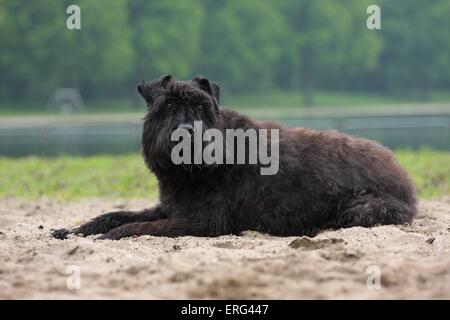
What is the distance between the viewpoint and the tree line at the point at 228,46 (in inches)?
2015

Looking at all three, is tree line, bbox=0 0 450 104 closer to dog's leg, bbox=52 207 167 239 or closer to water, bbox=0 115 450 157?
water, bbox=0 115 450 157

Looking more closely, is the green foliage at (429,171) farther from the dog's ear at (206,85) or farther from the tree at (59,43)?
the tree at (59,43)

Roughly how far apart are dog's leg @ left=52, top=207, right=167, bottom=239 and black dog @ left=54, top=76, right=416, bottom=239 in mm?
11

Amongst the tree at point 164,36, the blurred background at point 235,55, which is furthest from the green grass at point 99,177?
the tree at point 164,36

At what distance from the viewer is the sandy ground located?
515 centimetres

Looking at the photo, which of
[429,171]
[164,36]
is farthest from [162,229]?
[164,36]

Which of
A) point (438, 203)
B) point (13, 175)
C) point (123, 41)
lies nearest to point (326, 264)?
point (438, 203)

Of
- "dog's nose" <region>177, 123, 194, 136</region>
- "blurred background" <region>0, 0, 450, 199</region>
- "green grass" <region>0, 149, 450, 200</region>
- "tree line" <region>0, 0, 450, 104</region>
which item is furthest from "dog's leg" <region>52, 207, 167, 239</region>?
"tree line" <region>0, 0, 450, 104</region>

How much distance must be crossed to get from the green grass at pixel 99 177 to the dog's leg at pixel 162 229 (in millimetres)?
4987

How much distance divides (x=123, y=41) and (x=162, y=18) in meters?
5.78

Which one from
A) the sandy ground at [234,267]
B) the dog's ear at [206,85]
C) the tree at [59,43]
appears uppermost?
the tree at [59,43]

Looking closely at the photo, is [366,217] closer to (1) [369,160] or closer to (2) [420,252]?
(1) [369,160]

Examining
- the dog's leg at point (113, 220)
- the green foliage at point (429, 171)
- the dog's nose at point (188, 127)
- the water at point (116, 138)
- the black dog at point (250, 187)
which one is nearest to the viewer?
the dog's nose at point (188, 127)

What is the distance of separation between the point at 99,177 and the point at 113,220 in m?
7.43
